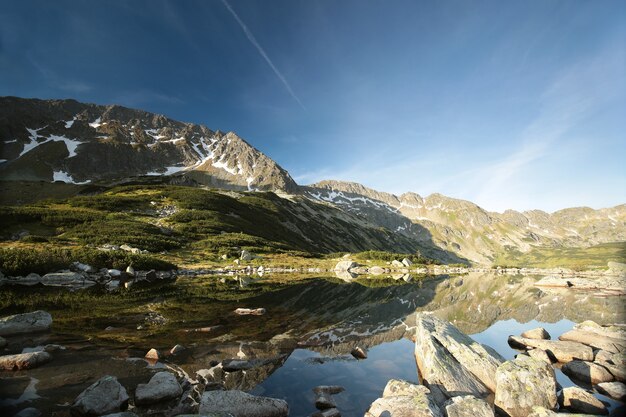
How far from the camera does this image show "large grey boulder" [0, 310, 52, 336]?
1586 centimetres

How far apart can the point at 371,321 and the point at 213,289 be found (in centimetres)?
1933

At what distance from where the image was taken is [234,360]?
13.2 metres

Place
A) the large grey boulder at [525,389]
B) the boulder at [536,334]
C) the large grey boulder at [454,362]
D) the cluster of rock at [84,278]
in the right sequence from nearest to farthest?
the large grey boulder at [525,389] → the large grey boulder at [454,362] → the boulder at [536,334] → the cluster of rock at [84,278]

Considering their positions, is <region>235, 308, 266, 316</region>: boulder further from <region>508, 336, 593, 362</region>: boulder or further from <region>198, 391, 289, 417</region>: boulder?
<region>508, 336, 593, 362</region>: boulder

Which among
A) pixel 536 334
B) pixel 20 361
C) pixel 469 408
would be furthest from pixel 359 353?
pixel 20 361

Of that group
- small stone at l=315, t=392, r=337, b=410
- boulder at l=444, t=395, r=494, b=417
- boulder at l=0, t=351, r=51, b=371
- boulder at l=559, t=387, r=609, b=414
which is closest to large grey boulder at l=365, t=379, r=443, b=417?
boulder at l=444, t=395, r=494, b=417

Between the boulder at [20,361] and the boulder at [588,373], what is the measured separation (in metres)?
21.4

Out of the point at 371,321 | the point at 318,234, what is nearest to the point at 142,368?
the point at 371,321

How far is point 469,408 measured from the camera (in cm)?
905

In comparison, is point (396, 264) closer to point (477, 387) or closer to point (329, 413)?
point (477, 387)

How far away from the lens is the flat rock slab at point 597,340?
53.0ft

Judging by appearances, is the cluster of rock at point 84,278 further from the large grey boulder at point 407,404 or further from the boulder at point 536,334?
the boulder at point 536,334

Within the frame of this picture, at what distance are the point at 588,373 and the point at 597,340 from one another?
5.61 m

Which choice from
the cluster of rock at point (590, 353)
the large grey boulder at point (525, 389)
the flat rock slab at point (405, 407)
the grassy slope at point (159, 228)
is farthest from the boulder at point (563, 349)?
the grassy slope at point (159, 228)
